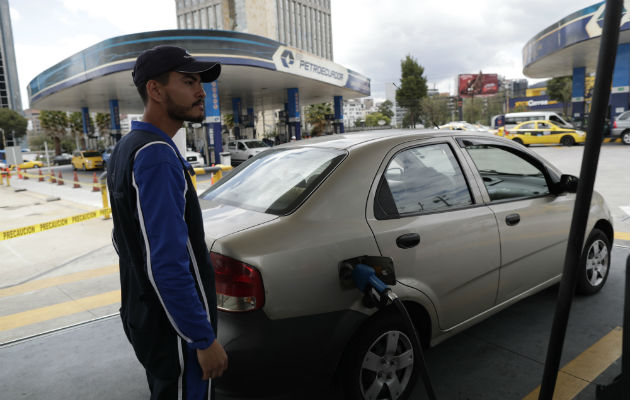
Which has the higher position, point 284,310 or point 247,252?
point 247,252

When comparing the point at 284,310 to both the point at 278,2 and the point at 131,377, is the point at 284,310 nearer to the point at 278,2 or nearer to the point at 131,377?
the point at 131,377

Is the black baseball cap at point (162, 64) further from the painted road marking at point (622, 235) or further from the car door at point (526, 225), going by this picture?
the painted road marking at point (622, 235)

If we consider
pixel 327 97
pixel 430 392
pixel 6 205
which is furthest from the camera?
pixel 327 97

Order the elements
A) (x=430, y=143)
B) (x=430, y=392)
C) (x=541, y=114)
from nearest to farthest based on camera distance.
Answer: (x=430, y=392) < (x=430, y=143) < (x=541, y=114)

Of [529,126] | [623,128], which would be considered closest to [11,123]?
[529,126]

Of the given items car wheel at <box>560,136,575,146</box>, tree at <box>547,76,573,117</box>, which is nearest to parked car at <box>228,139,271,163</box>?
car wheel at <box>560,136,575,146</box>

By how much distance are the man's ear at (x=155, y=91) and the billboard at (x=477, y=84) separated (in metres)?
82.7

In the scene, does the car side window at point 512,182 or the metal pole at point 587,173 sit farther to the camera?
the car side window at point 512,182

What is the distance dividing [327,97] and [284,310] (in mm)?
36456

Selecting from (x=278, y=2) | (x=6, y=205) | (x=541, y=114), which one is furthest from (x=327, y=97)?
(x=278, y=2)

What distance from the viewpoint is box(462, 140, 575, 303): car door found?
9.71 feet

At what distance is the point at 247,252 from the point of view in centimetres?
197

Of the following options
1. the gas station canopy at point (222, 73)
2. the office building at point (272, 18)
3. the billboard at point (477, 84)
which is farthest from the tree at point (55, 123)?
the billboard at point (477, 84)

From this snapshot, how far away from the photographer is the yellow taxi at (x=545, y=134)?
2233 cm
